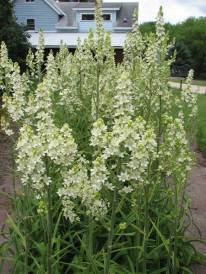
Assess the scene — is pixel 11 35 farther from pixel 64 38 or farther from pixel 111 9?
pixel 111 9

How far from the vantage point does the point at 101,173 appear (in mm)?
2975

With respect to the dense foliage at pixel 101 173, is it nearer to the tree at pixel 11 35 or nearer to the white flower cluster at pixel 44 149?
the white flower cluster at pixel 44 149

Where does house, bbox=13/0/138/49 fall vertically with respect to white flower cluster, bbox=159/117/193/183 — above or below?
above

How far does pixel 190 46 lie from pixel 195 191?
45234 mm

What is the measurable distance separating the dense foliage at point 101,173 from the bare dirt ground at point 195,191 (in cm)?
56

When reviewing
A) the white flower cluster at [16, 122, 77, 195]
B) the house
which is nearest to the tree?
the white flower cluster at [16, 122, 77, 195]

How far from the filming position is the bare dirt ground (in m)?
5.43

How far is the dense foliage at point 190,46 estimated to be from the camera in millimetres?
41750

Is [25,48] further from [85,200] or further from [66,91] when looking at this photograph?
[85,200]

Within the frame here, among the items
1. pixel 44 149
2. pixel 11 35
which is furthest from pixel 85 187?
pixel 11 35

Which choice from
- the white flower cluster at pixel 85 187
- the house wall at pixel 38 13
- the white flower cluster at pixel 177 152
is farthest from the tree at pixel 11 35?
the house wall at pixel 38 13

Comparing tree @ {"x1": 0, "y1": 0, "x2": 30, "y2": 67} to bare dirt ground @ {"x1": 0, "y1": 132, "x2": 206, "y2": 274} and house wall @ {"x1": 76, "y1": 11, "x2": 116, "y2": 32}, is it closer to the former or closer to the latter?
bare dirt ground @ {"x1": 0, "y1": 132, "x2": 206, "y2": 274}

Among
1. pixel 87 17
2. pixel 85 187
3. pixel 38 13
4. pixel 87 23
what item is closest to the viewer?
pixel 85 187

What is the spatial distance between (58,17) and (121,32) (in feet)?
18.1
